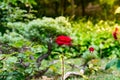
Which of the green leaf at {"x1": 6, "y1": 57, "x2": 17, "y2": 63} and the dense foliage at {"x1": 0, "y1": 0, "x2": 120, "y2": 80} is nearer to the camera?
the green leaf at {"x1": 6, "y1": 57, "x2": 17, "y2": 63}

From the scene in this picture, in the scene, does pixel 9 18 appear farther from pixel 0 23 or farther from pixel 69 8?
pixel 69 8

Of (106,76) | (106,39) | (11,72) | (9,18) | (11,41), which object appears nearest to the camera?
(11,72)

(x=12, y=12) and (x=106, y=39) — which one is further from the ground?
(x=12, y=12)

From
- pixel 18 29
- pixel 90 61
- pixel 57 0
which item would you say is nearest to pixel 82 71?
pixel 90 61

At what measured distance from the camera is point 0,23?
639 centimetres

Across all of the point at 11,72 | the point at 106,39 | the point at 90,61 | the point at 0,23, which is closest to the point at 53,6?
the point at 106,39

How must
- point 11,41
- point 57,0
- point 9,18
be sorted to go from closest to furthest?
point 11,41
point 9,18
point 57,0

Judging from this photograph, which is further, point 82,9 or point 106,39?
point 82,9

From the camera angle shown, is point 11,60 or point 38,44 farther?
point 38,44

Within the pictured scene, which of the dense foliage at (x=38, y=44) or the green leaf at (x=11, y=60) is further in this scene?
the dense foliage at (x=38, y=44)

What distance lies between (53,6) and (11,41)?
1037 cm

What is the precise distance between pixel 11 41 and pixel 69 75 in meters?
0.97

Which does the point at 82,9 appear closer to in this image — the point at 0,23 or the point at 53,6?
the point at 53,6

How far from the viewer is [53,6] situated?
49.8ft
